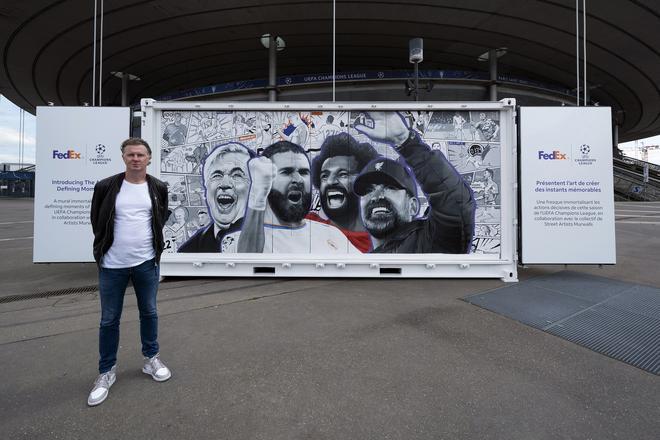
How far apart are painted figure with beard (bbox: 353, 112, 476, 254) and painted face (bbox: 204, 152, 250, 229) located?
189 centimetres

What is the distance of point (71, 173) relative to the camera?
5.09 m

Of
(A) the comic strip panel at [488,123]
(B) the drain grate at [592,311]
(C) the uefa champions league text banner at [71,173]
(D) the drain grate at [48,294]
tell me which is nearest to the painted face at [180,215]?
(C) the uefa champions league text banner at [71,173]

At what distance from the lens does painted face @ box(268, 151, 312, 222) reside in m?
5.14

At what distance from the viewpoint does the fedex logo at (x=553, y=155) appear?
199 inches

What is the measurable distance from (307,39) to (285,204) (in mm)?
A: 17474

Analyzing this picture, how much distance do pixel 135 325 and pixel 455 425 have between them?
3309 millimetres

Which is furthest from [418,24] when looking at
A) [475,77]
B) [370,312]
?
[370,312]

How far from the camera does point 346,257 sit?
5.12 m

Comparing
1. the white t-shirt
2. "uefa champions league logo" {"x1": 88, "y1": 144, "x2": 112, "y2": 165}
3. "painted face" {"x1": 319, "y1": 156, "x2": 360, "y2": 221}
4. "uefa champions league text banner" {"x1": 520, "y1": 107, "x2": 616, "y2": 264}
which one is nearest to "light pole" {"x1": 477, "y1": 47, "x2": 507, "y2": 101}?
"uefa champions league text banner" {"x1": 520, "y1": 107, "x2": 616, "y2": 264}

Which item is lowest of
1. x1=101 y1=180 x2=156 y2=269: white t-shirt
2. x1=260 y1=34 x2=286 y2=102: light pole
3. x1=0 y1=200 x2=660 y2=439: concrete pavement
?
x1=0 y1=200 x2=660 y2=439: concrete pavement

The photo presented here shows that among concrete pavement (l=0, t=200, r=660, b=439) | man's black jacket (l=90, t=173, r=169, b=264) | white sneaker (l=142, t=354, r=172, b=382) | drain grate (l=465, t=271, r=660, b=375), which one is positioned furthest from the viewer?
drain grate (l=465, t=271, r=660, b=375)

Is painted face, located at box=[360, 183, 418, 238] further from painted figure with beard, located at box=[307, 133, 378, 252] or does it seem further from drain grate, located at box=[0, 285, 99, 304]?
drain grate, located at box=[0, 285, 99, 304]

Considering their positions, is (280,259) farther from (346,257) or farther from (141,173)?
(141,173)

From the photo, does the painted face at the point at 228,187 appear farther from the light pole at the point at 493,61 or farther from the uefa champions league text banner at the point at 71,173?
the light pole at the point at 493,61
